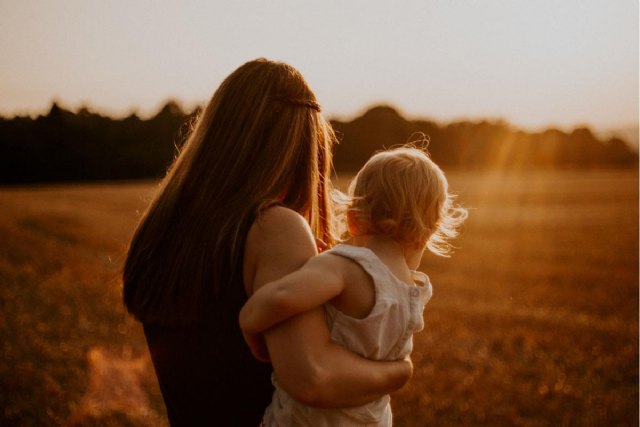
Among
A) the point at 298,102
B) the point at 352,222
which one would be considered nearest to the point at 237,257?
the point at 298,102

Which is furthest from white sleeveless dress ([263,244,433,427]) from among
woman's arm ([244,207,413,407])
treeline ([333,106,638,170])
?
treeline ([333,106,638,170])

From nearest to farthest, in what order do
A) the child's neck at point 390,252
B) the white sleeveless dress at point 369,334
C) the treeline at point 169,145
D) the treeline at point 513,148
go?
the white sleeveless dress at point 369,334, the child's neck at point 390,252, the treeline at point 169,145, the treeline at point 513,148

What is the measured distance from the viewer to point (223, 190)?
164 centimetres

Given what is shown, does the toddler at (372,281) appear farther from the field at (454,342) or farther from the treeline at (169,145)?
the treeline at (169,145)

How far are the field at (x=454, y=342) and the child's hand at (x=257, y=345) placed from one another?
647 millimetres

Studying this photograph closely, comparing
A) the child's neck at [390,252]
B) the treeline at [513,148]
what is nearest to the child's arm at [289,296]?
the child's neck at [390,252]

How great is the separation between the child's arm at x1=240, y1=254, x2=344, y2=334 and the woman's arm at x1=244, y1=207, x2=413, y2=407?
3 centimetres

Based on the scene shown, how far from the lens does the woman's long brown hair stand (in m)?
1.60

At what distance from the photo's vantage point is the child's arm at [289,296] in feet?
4.72

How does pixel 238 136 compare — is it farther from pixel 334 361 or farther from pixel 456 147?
pixel 456 147

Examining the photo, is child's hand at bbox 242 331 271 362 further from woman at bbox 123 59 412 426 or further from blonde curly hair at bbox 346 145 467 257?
blonde curly hair at bbox 346 145 467 257

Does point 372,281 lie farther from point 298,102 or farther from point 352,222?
point 298,102

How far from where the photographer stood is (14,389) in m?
5.01

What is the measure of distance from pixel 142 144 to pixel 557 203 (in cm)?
2632
